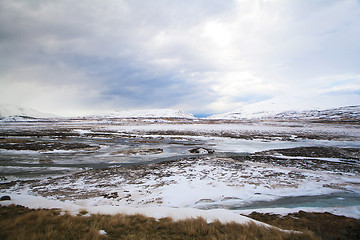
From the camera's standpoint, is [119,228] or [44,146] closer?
[119,228]

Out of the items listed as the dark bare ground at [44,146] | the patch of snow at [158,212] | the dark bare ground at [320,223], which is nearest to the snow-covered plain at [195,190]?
the patch of snow at [158,212]

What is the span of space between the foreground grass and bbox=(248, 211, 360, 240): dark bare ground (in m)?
1.14

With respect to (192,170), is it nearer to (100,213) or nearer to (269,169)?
(269,169)

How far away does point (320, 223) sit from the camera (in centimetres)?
679

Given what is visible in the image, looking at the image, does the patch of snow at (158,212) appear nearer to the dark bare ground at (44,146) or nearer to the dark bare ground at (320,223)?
the dark bare ground at (320,223)

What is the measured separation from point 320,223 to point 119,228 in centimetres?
741

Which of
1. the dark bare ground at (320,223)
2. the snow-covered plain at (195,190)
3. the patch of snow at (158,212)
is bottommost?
the snow-covered plain at (195,190)

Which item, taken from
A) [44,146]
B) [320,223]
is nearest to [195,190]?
[320,223]

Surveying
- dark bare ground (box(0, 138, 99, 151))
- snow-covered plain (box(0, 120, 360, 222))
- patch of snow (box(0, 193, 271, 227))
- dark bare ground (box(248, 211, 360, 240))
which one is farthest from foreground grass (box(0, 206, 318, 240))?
dark bare ground (box(0, 138, 99, 151))

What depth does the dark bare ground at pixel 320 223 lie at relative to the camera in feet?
19.6

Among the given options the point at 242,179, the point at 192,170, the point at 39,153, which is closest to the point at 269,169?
the point at 242,179

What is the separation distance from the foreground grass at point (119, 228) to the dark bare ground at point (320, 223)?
1136 millimetres

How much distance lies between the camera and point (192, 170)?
1471 cm

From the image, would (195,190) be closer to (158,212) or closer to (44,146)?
(158,212)
